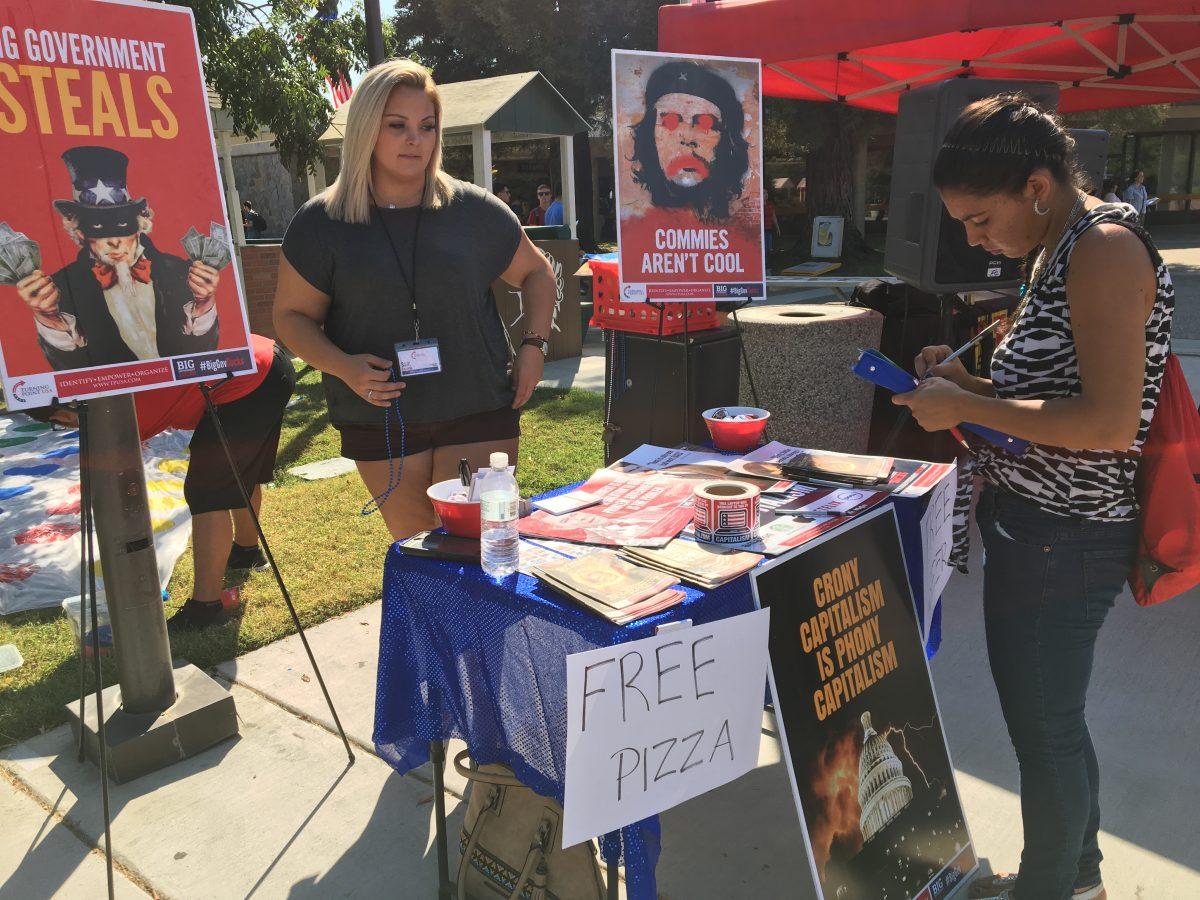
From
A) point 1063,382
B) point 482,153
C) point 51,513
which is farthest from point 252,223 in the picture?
point 1063,382

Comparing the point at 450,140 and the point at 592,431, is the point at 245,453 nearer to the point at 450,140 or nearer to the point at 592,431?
the point at 592,431

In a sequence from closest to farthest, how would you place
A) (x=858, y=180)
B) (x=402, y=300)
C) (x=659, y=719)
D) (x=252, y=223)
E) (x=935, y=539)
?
(x=659, y=719), (x=935, y=539), (x=402, y=300), (x=252, y=223), (x=858, y=180)

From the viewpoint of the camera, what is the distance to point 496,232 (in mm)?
2816

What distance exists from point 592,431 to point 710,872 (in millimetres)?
4413

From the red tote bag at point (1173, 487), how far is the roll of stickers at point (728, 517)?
0.76m

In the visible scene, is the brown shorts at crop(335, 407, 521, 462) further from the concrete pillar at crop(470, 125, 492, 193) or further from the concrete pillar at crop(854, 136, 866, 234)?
the concrete pillar at crop(854, 136, 866, 234)

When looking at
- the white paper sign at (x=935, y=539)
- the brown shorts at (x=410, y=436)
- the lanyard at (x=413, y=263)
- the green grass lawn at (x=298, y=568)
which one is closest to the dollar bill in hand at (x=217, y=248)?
the lanyard at (x=413, y=263)

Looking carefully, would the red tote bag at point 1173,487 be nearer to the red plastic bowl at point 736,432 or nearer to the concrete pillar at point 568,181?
the red plastic bowl at point 736,432

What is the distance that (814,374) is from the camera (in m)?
4.84

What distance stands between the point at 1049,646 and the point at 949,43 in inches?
288

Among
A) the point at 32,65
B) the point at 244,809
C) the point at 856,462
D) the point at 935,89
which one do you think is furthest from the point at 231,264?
the point at 935,89

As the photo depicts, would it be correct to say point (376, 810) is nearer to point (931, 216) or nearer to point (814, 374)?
point (814, 374)

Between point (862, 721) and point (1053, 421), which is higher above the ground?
point (1053, 421)

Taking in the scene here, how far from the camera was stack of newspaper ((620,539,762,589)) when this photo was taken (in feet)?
5.94
